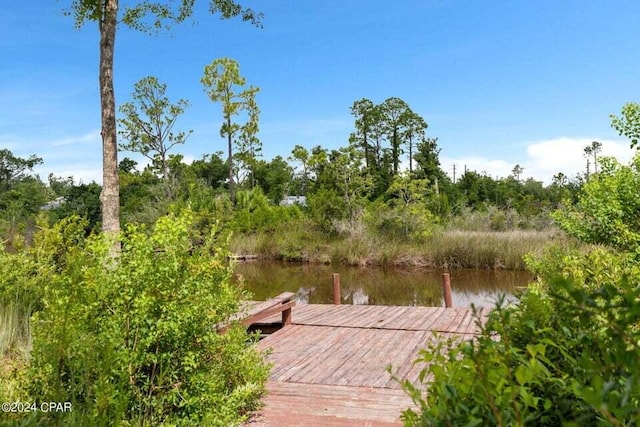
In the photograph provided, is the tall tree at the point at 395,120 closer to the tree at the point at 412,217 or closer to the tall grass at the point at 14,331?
the tree at the point at 412,217

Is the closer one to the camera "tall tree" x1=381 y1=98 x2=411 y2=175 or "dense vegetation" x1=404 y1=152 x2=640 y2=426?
"dense vegetation" x1=404 y1=152 x2=640 y2=426

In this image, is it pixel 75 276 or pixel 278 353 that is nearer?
pixel 75 276

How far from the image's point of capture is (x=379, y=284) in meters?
12.1

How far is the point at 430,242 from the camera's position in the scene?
15.6m

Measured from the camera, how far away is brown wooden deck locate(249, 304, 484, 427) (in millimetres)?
3301

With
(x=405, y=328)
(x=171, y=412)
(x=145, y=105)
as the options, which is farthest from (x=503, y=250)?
(x=145, y=105)

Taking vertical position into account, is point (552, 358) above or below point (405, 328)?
above

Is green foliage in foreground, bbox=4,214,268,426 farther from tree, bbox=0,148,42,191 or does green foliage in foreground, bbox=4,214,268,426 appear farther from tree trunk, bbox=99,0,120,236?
tree, bbox=0,148,42,191

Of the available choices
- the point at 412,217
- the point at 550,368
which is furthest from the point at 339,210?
the point at 550,368

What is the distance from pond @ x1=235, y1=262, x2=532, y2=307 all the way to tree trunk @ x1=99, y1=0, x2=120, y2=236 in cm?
557

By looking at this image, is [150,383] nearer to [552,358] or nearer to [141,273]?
[141,273]

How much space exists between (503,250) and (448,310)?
7.51 metres

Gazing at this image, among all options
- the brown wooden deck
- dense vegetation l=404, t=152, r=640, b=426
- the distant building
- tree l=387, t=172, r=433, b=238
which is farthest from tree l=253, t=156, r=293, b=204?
dense vegetation l=404, t=152, r=640, b=426

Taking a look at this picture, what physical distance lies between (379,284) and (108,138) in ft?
28.1
